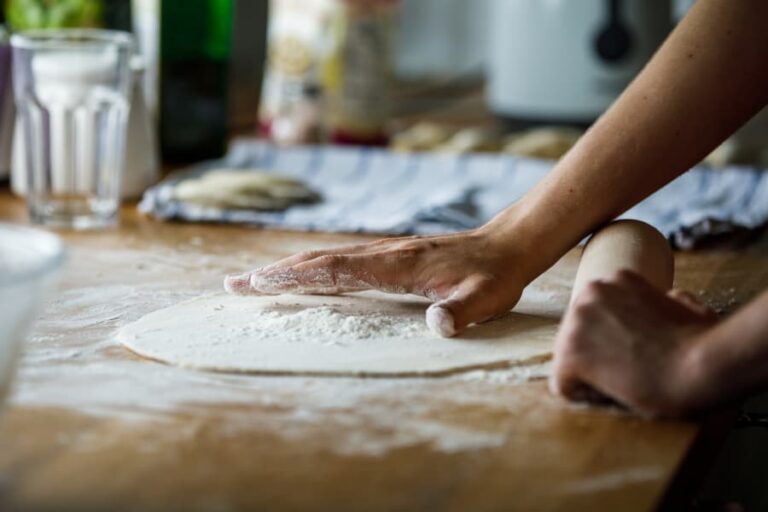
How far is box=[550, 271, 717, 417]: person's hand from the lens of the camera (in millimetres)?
750

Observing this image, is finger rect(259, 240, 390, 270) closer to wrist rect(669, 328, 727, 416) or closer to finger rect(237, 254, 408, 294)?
finger rect(237, 254, 408, 294)

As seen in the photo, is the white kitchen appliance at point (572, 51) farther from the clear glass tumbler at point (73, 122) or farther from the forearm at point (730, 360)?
the forearm at point (730, 360)

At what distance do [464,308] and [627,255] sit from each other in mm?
148

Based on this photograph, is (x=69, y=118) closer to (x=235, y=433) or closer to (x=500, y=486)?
(x=235, y=433)

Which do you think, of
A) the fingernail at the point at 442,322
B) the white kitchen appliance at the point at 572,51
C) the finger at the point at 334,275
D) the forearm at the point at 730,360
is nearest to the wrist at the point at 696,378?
the forearm at the point at 730,360

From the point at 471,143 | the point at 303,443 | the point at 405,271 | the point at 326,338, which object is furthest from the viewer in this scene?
the point at 471,143

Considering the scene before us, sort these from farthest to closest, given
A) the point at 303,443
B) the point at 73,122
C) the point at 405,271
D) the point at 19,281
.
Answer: the point at 73,122 < the point at 405,271 < the point at 303,443 < the point at 19,281

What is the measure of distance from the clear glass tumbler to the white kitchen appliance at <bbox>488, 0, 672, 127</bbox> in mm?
878

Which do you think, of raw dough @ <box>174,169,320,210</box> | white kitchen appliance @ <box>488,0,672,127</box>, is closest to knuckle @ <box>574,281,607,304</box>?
raw dough @ <box>174,169,320,210</box>

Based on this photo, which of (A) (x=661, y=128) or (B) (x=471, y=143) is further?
(B) (x=471, y=143)

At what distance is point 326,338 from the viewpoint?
3.04ft

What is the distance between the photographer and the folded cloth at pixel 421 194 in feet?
4.82

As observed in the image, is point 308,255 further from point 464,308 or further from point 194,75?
point 194,75

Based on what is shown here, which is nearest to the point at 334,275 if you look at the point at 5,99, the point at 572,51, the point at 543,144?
the point at 5,99
